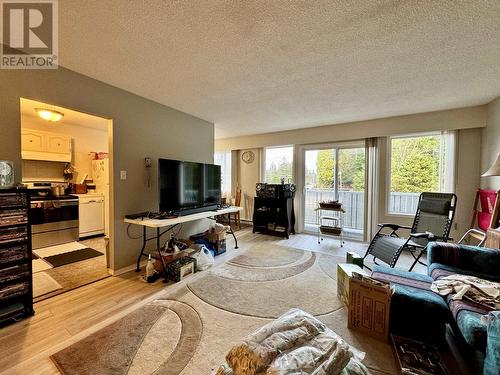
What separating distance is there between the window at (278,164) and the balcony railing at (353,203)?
70 centimetres

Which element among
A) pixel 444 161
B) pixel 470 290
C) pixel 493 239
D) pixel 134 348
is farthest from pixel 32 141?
pixel 444 161

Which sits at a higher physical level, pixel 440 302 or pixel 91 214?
pixel 91 214

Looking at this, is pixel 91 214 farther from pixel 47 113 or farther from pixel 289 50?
pixel 289 50

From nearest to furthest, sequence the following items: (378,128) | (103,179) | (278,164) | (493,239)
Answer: (493,239), (378,128), (103,179), (278,164)

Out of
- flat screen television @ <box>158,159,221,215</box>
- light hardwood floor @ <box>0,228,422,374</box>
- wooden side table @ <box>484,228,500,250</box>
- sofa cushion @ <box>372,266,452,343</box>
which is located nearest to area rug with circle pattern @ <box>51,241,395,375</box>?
light hardwood floor @ <box>0,228,422,374</box>

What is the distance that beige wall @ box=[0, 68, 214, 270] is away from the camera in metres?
1.94

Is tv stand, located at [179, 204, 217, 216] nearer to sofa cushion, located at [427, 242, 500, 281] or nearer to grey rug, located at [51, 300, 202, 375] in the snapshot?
grey rug, located at [51, 300, 202, 375]

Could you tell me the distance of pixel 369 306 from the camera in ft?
5.64

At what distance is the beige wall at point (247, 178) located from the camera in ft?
18.6

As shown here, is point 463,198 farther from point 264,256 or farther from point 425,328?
point 264,256

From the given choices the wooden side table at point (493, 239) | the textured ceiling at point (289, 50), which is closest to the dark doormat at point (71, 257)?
the textured ceiling at point (289, 50)

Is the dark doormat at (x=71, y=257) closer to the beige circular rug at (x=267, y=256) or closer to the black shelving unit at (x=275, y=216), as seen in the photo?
the beige circular rug at (x=267, y=256)

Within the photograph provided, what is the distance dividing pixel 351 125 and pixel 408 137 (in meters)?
1.04

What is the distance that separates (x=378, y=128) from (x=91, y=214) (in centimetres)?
602
